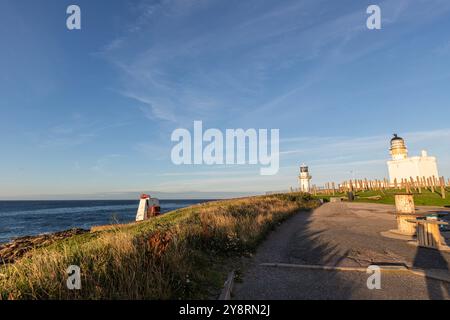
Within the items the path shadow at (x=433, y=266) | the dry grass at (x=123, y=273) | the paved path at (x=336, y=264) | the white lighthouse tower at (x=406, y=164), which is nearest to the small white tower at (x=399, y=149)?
the white lighthouse tower at (x=406, y=164)

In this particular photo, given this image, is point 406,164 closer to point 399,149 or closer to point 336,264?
point 399,149

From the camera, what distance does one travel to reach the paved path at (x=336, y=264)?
5543 mm

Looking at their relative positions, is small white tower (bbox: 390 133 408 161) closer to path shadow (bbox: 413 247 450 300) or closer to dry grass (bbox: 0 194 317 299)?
path shadow (bbox: 413 247 450 300)

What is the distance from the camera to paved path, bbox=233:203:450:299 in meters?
5.54

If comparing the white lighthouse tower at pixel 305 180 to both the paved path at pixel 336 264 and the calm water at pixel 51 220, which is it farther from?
the paved path at pixel 336 264

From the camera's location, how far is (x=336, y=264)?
306 inches

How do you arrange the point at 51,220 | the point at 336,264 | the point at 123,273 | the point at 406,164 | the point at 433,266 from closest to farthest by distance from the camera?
the point at 123,273
the point at 433,266
the point at 336,264
the point at 51,220
the point at 406,164

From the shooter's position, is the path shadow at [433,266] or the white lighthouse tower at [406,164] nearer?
the path shadow at [433,266]

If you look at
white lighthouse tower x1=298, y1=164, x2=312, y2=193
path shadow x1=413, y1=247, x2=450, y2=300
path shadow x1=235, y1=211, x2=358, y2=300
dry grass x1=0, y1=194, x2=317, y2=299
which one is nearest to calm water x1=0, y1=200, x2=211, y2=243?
dry grass x1=0, y1=194, x2=317, y2=299

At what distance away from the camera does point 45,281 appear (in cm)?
459

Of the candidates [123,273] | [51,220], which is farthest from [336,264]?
[51,220]

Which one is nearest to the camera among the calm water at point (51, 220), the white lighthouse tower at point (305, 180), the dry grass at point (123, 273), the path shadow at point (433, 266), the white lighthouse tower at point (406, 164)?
the dry grass at point (123, 273)

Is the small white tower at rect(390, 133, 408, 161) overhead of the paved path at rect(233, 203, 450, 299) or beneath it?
overhead
